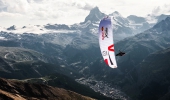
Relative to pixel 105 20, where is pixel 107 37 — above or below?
below

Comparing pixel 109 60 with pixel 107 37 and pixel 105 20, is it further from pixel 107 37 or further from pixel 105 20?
pixel 105 20

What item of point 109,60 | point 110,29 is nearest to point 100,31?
point 110,29

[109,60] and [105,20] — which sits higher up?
[105,20]

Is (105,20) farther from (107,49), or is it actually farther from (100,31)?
(107,49)

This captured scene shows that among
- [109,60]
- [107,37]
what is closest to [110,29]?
[107,37]

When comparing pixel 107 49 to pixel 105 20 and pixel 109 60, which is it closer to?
pixel 109 60

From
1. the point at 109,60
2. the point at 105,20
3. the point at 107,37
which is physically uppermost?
the point at 105,20

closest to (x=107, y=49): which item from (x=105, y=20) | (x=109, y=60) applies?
(x=109, y=60)
